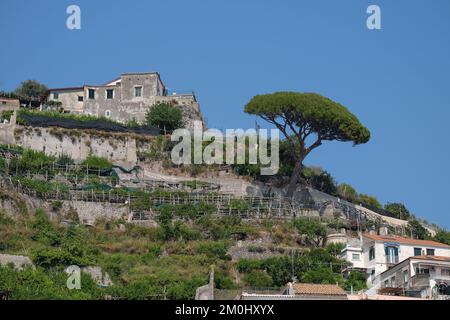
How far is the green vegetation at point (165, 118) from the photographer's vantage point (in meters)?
65.4

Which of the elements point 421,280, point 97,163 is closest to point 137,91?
point 97,163

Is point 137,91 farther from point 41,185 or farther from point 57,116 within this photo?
point 41,185

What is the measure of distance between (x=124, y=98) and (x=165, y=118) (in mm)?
4511

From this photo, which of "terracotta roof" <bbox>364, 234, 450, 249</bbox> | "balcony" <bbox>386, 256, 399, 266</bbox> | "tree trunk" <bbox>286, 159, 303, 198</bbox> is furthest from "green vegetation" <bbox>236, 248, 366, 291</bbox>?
"tree trunk" <bbox>286, 159, 303, 198</bbox>

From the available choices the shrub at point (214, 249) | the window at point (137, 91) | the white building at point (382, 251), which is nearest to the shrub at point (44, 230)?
the shrub at point (214, 249)

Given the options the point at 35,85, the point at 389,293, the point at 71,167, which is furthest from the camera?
the point at 35,85

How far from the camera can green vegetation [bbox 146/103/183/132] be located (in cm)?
6544

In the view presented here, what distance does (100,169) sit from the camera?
5897 cm

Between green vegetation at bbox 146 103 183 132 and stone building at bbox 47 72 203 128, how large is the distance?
73.3 inches

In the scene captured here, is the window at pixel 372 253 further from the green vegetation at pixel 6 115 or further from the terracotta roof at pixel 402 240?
the green vegetation at pixel 6 115

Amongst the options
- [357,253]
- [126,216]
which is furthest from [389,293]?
[126,216]
